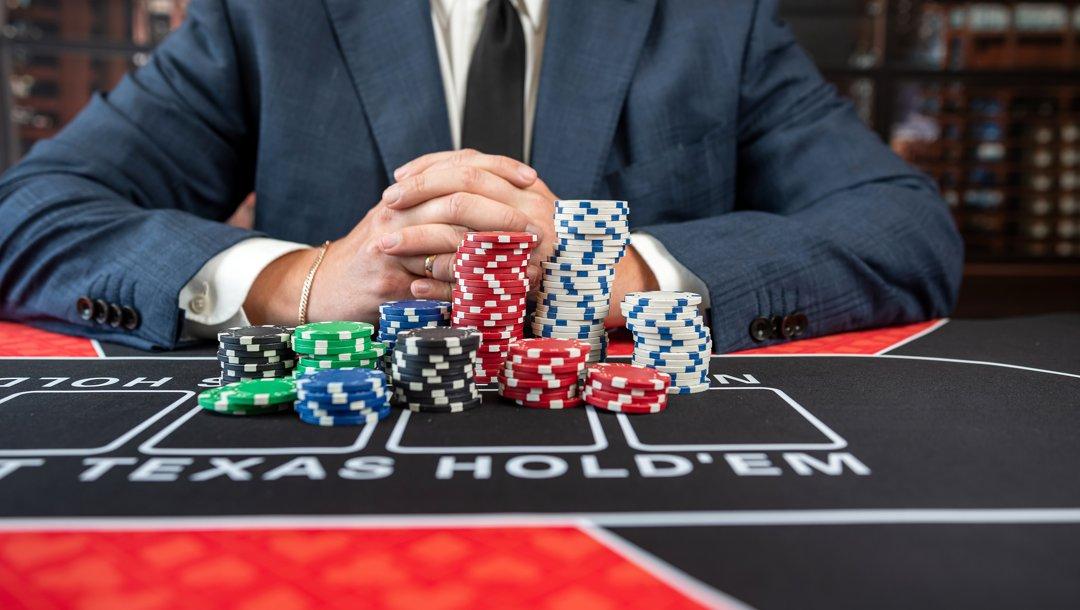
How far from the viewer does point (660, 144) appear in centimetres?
231

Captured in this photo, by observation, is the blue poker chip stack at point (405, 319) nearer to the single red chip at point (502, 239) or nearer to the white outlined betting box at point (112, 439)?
the single red chip at point (502, 239)

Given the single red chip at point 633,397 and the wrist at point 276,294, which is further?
the wrist at point 276,294

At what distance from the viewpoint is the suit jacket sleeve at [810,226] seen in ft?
5.96

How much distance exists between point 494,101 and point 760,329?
38.0 inches

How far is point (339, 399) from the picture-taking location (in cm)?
112

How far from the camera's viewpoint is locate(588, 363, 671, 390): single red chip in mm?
1193

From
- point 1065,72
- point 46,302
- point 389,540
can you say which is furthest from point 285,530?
point 1065,72

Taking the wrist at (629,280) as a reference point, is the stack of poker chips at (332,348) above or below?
below

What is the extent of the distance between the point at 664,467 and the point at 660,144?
1.52 metres

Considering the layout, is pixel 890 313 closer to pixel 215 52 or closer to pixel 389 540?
pixel 389 540

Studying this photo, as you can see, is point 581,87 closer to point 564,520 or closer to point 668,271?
point 668,271

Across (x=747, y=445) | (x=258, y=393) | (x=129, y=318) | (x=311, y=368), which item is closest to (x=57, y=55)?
(x=129, y=318)

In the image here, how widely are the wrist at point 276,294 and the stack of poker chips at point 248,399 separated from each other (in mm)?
618

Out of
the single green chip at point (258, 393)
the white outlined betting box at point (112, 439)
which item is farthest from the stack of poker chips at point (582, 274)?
the white outlined betting box at point (112, 439)
